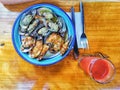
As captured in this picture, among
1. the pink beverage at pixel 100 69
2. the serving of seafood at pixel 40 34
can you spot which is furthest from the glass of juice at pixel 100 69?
the serving of seafood at pixel 40 34

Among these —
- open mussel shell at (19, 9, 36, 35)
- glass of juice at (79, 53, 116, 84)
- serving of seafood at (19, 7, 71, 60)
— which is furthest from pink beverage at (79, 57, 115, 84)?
open mussel shell at (19, 9, 36, 35)

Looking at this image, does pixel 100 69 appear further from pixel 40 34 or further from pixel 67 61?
pixel 40 34

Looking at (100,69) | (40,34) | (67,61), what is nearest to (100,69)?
(100,69)

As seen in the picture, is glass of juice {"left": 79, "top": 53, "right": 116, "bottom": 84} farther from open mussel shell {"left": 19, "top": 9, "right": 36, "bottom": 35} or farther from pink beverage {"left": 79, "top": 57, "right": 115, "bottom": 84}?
open mussel shell {"left": 19, "top": 9, "right": 36, "bottom": 35}

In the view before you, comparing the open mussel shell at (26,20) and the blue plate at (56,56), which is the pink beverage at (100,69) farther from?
the open mussel shell at (26,20)

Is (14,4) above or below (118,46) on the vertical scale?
above

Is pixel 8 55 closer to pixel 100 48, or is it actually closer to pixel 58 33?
pixel 58 33

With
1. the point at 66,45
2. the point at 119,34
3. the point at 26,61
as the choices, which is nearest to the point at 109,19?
the point at 119,34
